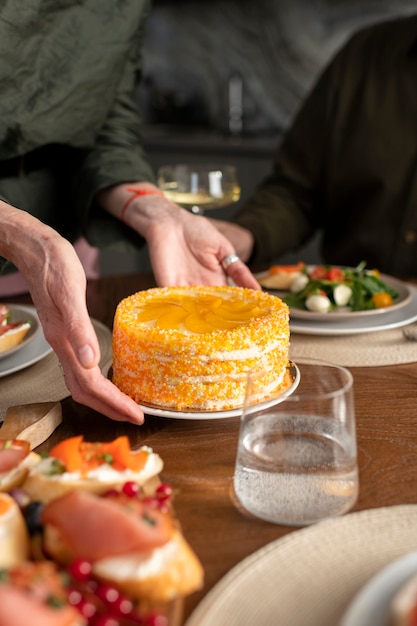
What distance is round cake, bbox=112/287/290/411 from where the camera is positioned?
1.10 meters

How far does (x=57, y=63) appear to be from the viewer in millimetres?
1674

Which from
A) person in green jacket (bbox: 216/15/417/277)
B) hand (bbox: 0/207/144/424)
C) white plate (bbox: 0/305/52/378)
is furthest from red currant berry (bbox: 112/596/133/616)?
person in green jacket (bbox: 216/15/417/277)

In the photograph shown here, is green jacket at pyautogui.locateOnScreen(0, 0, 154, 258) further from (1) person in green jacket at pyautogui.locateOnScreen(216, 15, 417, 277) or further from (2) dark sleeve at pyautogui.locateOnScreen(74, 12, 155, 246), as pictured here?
(1) person in green jacket at pyautogui.locateOnScreen(216, 15, 417, 277)

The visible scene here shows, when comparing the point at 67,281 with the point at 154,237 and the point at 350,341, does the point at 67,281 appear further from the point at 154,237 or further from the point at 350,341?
the point at 350,341

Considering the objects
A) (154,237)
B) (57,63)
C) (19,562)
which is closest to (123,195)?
(154,237)

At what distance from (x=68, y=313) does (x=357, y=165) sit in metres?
1.90

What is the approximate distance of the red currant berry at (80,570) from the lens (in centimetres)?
64

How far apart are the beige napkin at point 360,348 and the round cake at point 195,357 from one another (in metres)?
0.27

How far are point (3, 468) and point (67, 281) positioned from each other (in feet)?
0.93

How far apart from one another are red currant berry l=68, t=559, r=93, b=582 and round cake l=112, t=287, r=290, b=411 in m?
Result: 0.46

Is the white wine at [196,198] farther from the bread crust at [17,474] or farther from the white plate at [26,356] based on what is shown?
the bread crust at [17,474]

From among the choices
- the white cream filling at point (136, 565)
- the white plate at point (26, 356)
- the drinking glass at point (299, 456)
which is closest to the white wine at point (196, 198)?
the white plate at point (26, 356)

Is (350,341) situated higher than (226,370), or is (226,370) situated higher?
(226,370)

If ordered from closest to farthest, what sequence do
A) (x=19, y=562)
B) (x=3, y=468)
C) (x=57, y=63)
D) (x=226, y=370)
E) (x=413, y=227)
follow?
(x=19, y=562)
(x=3, y=468)
(x=226, y=370)
(x=57, y=63)
(x=413, y=227)
